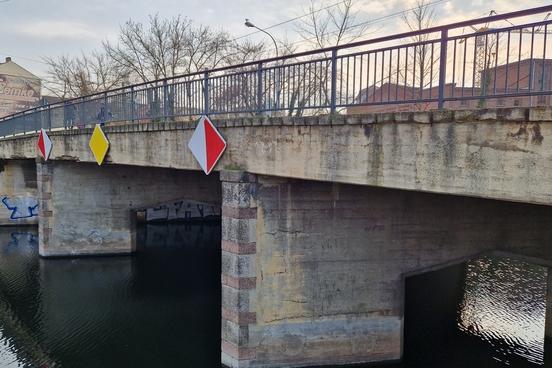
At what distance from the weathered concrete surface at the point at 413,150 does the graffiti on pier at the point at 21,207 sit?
2075 centimetres

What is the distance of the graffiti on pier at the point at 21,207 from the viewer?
84.3ft

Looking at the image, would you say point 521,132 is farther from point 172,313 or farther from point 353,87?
point 172,313

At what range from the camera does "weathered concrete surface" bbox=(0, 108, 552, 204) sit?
193 inches

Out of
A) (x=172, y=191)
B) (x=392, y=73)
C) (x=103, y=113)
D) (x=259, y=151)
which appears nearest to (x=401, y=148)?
(x=392, y=73)

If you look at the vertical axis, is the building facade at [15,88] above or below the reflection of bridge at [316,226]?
above

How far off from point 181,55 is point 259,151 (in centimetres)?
2564

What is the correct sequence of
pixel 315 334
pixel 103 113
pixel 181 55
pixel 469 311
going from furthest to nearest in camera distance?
1. pixel 181 55
2. pixel 103 113
3. pixel 469 311
4. pixel 315 334

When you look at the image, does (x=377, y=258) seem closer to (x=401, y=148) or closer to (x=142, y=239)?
(x=401, y=148)

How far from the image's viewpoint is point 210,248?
2247cm

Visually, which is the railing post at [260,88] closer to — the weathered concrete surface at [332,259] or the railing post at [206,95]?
the weathered concrete surface at [332,259]

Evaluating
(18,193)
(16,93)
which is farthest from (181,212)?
(16,93)

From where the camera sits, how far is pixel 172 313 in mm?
13797

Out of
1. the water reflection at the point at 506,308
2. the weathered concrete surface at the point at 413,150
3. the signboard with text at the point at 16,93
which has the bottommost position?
the water reflection at the point at 506,308

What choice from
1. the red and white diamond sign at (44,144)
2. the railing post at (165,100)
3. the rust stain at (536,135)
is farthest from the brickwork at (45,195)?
the rust stain at (536,135)
